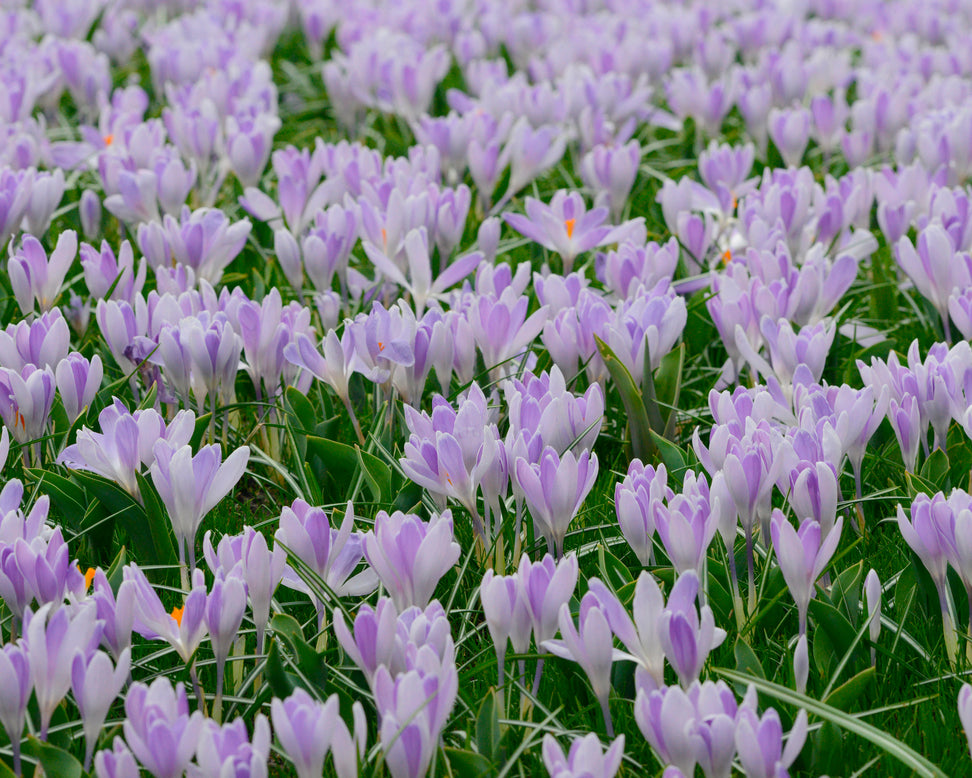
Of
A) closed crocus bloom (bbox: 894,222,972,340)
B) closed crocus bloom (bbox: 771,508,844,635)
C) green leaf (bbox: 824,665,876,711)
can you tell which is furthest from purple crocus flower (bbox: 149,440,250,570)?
closed crocus bloom (bbox: 894,222,972,340)

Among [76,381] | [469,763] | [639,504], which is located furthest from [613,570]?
[76,381]

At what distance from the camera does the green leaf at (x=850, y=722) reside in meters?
1.31

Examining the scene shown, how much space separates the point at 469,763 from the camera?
55.0 inches

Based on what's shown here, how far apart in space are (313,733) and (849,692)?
0.69 metres

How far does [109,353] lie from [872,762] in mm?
1756

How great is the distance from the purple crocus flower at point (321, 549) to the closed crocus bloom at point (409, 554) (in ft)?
0.26

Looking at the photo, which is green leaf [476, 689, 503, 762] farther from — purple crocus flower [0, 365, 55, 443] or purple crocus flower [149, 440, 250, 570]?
purple crocus flower [0, 365, 55, 443]

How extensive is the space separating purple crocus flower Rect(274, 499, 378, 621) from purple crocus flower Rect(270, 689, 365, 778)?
32cm

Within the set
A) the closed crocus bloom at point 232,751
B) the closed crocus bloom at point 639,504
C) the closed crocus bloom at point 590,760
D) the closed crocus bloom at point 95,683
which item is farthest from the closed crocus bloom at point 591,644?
the closed crocus bloom at point 95,683

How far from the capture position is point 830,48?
519 cm

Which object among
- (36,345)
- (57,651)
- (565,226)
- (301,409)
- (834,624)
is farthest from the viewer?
(565,226)

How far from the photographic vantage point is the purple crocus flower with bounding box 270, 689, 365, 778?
1257mm

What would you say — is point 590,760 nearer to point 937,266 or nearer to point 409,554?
point 409,554

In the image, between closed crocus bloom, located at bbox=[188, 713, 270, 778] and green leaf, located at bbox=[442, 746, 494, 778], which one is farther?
green leaf, located at bbox=[442, 746, 494, 778]
